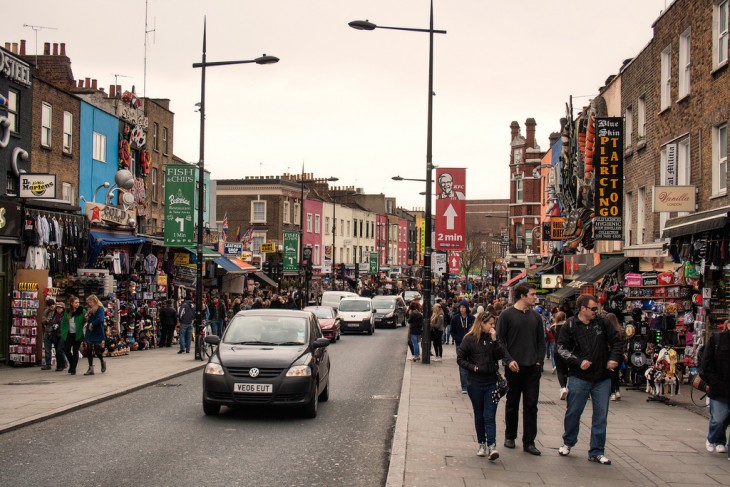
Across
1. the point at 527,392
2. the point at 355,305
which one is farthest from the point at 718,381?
the point at 355,305

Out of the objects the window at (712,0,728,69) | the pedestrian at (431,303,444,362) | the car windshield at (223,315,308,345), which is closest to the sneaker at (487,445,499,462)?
the car windshield at (223,315,308,345)

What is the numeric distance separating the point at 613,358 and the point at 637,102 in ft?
58.9

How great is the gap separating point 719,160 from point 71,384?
47.3ft

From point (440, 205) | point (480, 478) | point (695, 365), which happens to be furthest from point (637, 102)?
point (480, 478)

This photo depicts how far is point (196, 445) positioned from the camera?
999cm

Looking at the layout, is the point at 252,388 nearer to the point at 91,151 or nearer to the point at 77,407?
the point at 77,407

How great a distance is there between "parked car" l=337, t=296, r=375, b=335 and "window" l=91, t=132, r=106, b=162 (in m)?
12.4

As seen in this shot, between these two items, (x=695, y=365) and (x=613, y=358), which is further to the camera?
(x=695, y=365)

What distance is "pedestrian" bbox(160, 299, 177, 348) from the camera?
27422mm

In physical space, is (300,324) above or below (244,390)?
above

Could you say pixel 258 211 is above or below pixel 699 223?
above

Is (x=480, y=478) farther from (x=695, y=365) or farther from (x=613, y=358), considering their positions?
(x=695, y=365)

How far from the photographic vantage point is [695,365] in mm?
15695

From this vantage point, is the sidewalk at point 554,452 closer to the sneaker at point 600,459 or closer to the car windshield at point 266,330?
the sneaker at point 600,459
